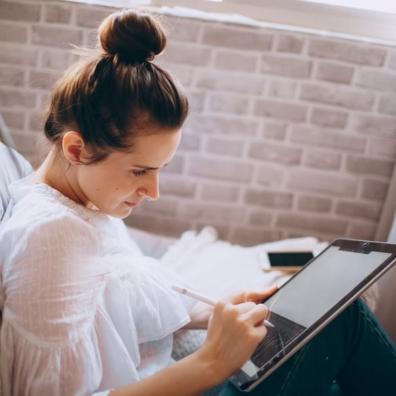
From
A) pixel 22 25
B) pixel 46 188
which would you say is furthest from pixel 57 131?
pixel 22 25

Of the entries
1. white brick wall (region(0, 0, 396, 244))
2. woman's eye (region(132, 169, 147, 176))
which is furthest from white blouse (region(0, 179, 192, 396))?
white brick wall (region(0, 0, 396, 244))

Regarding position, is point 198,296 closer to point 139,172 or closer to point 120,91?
point 139,172

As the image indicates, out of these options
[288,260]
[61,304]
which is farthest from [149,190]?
[288,260]

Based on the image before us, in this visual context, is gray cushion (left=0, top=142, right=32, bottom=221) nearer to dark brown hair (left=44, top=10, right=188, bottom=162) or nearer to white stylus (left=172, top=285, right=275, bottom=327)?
dark brown hair (left=44, top=10, right=188, bottom=162)

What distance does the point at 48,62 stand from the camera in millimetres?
1492

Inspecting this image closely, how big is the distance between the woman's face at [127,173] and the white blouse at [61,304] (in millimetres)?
41

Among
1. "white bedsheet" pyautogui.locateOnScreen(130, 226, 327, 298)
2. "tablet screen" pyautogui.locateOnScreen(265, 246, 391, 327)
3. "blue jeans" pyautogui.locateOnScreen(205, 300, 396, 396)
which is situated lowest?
"white bedsheet" pyautogui.locateOnScreen(130, 226, 327, 298)

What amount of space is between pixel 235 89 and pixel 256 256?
1.89 feet

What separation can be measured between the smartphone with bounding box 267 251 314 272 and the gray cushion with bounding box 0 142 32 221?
0.72m

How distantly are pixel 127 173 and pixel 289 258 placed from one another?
707 mm

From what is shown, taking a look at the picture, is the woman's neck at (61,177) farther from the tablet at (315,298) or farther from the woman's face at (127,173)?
the tablet at (315,298)

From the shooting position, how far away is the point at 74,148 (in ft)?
2.52

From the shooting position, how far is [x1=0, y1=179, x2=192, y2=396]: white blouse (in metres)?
0.66

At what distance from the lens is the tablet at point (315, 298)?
67 centimetres
